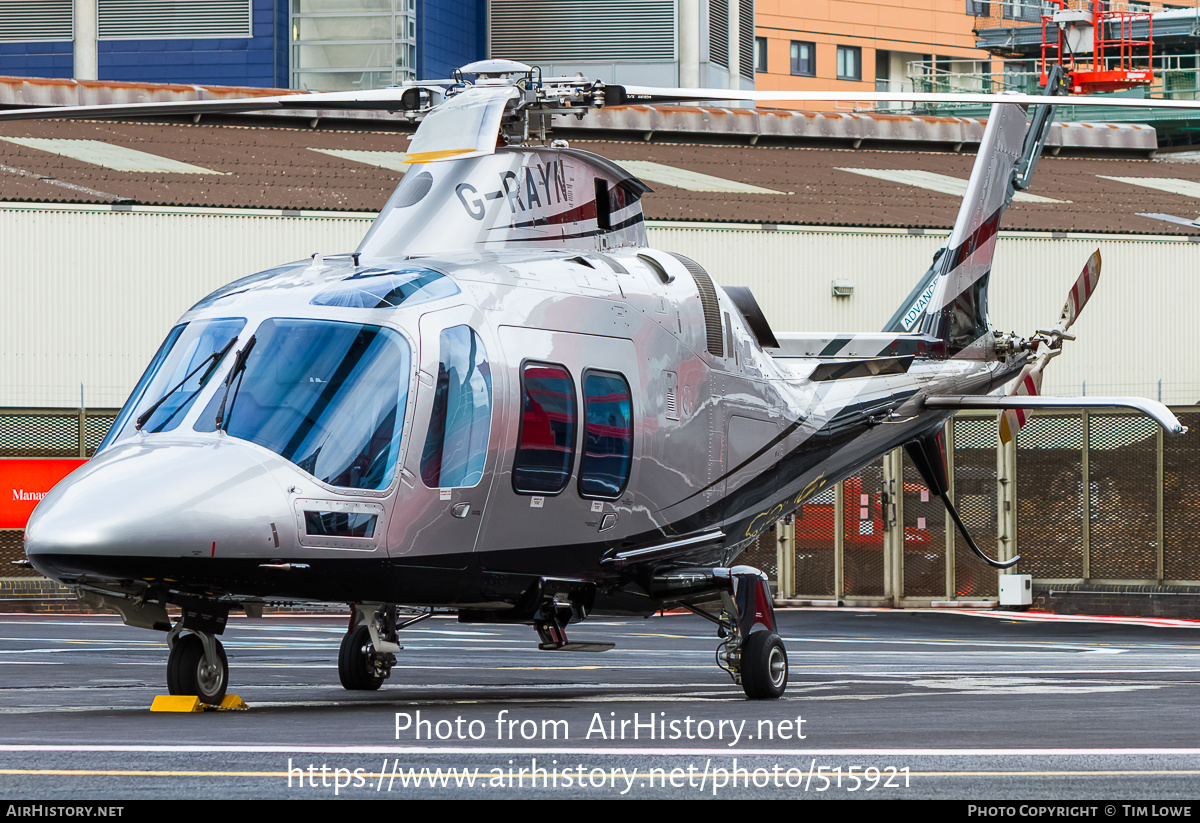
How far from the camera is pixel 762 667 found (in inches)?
481

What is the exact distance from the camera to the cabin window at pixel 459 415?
10594mm

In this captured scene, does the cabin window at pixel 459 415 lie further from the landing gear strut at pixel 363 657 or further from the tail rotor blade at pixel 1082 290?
the tail rotor blade at pixel 1082 290

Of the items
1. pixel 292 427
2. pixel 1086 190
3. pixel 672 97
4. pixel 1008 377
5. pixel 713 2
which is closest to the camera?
pixel 292 427

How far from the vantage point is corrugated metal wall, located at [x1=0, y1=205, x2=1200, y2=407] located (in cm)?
3256

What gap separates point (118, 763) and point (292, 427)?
10.0 ft

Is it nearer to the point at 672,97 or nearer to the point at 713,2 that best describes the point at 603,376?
the point at 672,97

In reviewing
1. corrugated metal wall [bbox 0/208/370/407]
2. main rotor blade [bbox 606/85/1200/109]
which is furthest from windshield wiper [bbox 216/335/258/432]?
corrugated metal wall [bbox 0/208/370/407]

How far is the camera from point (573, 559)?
1181cm

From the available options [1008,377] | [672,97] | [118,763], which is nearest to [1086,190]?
[1008,377]

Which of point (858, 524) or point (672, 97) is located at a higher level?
point (672, 97)

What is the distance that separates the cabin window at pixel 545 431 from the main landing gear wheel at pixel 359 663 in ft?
9.36

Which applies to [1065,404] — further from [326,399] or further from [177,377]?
[177,377]

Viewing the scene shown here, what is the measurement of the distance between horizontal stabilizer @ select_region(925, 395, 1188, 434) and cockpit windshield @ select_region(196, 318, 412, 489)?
6.41m

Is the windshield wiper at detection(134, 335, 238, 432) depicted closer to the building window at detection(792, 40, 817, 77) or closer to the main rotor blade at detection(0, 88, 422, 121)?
the main rotor blade at detection(0, 88, 422, 121)
